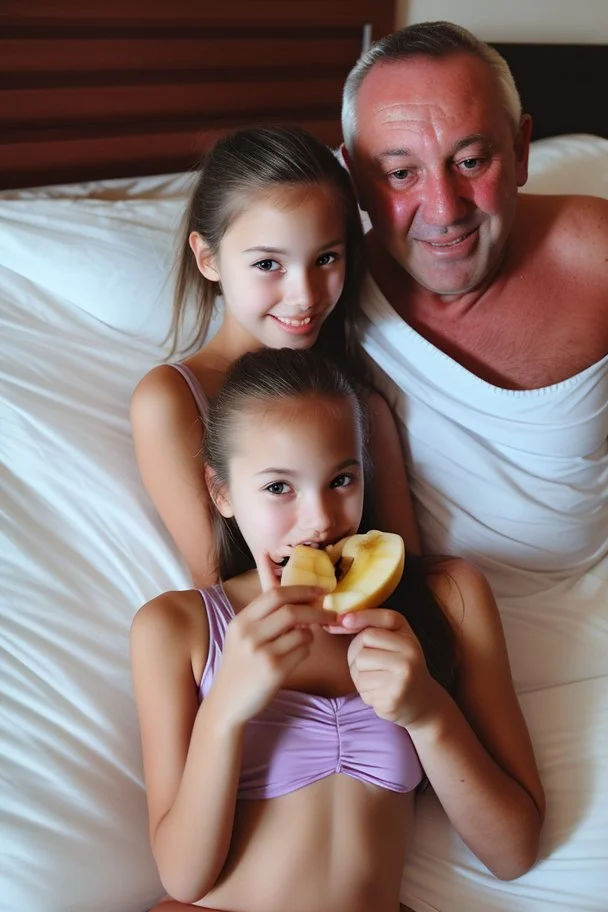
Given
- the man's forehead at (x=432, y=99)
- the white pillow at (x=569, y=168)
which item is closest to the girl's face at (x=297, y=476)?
the man's forehead at (x=432, y=99)

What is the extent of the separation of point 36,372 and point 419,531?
0.73 metres

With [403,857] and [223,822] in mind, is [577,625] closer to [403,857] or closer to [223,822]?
[403,857]

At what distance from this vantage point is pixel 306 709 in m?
1.14

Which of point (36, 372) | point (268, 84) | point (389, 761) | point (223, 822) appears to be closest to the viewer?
point (223, 822)

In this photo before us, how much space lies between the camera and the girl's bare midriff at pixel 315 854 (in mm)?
1069

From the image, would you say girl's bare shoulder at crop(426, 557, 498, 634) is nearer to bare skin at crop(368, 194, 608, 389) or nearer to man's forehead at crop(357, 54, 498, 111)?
bare skin at crop(368, 194, 608, 389)

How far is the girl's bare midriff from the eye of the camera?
1.07 m

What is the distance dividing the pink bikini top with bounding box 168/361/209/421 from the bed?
0.21 metres

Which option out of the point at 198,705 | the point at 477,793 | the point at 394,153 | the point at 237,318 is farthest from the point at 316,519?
the point at 394,153

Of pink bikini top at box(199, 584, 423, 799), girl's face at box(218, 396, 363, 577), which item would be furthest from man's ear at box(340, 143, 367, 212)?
pink bikini top at box(199, 584, 423, 799)

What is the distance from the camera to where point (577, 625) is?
1516 millimetres

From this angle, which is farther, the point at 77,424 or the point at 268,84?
the point at 268,84

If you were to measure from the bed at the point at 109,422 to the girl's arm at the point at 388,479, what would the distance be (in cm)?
25

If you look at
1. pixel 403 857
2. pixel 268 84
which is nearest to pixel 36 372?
pixel 403 857
